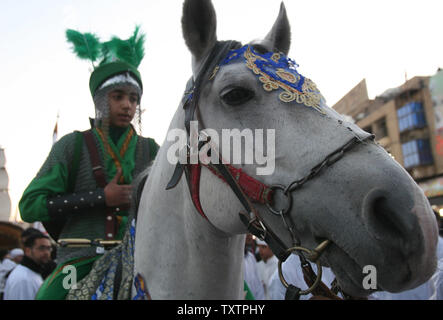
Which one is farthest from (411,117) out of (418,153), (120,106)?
(120,106)

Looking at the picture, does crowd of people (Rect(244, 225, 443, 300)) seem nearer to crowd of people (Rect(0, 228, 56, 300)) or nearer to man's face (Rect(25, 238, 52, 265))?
crowd of people (Rect(0, 228, 56, 300))

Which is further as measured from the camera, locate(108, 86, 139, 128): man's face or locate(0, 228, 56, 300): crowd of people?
locate(0, 228, 56, 300): crowd of people

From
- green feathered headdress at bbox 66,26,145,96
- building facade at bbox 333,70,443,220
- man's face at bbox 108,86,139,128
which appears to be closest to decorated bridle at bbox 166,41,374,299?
man's face at bbox 108,86,139,128

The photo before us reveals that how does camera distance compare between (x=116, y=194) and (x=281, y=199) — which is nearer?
(x=281, y=199)

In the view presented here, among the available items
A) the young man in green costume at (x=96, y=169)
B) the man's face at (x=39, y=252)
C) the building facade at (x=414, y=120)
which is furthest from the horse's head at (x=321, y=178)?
the building facade at (x=414, y=120)

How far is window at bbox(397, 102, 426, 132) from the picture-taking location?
91.1 feet

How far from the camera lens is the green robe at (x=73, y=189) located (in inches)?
109

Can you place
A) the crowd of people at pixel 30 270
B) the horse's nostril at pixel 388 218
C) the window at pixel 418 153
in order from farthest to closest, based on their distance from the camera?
the window at pixel 418 153 < the crowd of people at pixel 30 270 < the horse's nostril at pixel 388 218

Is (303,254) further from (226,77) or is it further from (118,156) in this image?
(118,156)

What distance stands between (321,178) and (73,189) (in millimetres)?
2387

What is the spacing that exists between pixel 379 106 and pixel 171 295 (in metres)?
33.8

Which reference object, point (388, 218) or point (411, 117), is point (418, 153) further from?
point (388, 218)

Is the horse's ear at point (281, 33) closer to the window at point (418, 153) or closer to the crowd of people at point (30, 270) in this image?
the crowd of people at point (30, 270)

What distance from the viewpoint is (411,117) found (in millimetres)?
28312
